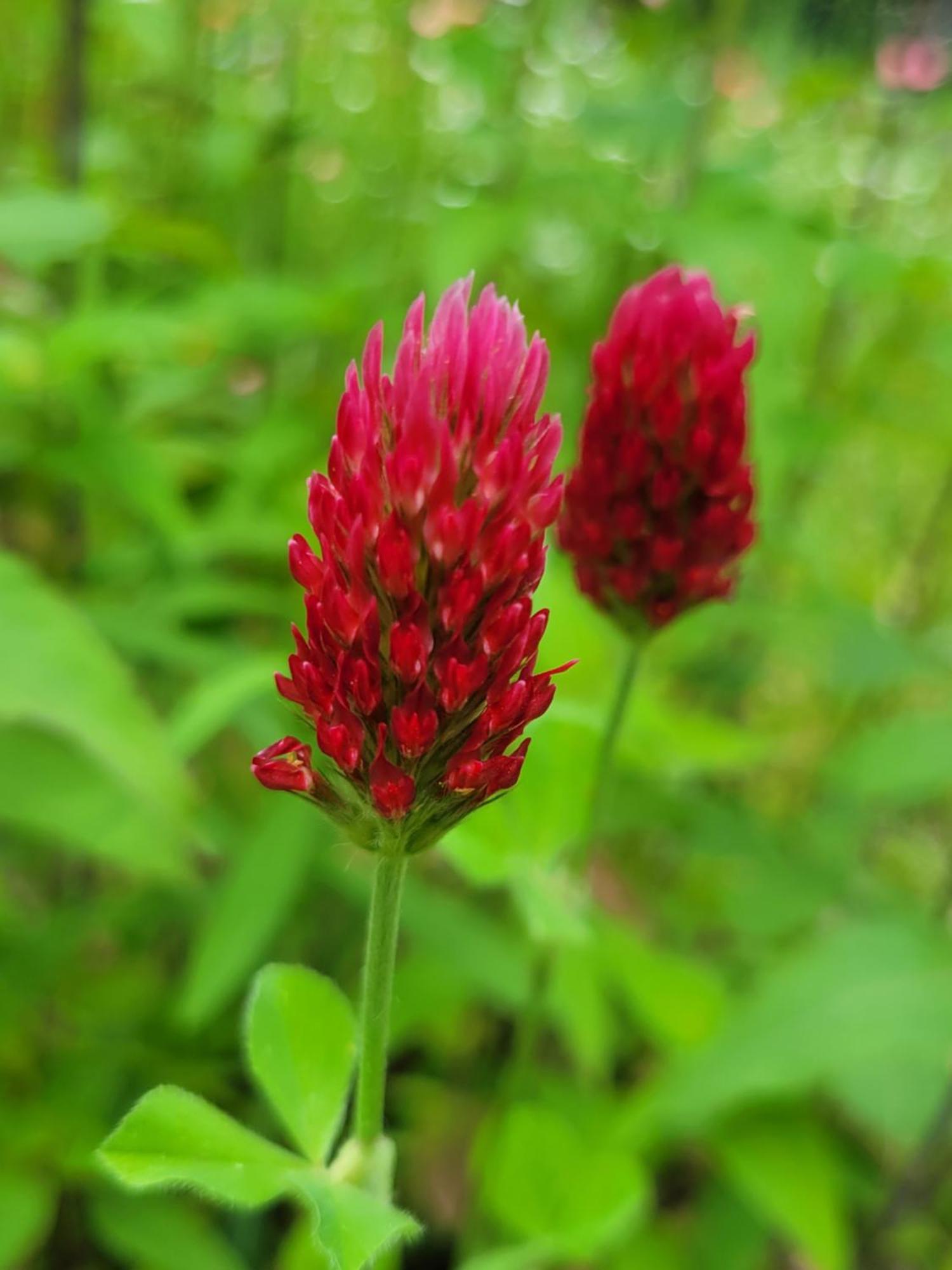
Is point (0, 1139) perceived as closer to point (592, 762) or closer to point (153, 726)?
point (153, 726)

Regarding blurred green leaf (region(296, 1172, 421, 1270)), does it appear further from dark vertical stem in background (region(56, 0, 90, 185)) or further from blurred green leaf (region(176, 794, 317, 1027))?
dark vertical stem in background (region(56, 0, 90, 185))

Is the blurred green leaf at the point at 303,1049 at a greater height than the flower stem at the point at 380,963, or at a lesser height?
lesser

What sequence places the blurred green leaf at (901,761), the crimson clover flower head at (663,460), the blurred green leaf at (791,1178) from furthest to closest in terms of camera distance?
the blurred green leaf at (901,761), the blurred green leaf at (791,1178), the crimson clover flower head at (663,460)

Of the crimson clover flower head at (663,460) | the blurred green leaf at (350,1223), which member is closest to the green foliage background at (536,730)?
the crimson clover flower head at (663,460)

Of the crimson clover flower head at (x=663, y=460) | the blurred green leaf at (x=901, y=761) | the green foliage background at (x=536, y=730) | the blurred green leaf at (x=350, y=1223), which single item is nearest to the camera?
the blurred green leaf at (x=350, y=1223)

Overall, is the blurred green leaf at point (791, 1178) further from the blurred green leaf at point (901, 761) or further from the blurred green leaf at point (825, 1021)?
the blurred green leaf at point (901, 761)

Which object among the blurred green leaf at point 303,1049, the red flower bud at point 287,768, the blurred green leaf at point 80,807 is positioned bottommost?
the blurred green leaf at point 80,807
